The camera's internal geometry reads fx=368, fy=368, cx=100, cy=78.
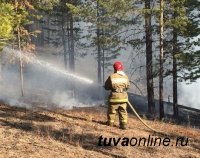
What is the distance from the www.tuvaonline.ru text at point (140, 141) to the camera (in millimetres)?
9938

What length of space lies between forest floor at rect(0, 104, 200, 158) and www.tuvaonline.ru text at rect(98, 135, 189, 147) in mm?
43

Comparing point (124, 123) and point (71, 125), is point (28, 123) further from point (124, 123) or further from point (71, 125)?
point (124, 123)

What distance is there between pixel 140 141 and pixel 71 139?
6.60 feet

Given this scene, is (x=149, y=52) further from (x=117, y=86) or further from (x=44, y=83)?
(x=44, y=83)

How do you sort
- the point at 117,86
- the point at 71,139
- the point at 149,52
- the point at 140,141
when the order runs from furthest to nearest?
the point at 149,52, the point at 117,86, the point at 140,141, the point at 71,139

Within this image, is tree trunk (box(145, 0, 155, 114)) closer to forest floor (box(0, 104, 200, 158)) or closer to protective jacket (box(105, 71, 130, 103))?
protective jacket (box(105, 71, 130, 103))

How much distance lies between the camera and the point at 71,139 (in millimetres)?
9766

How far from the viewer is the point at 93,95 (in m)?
33.7

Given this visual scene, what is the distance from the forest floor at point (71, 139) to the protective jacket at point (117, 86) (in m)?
0.96

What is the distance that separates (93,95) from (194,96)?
18955mm

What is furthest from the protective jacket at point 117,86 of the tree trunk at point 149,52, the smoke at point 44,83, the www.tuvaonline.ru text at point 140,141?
the smoke at point 44,83

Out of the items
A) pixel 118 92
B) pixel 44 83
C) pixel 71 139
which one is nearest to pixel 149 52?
pixel 118 92

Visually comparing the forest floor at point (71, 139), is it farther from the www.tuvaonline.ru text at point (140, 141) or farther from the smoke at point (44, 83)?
the smoke at point (44, 83)

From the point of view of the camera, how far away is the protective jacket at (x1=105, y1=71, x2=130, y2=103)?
462 inches
